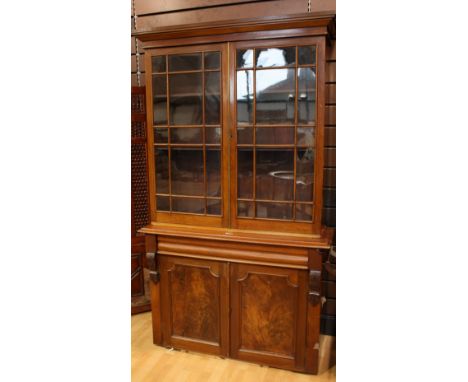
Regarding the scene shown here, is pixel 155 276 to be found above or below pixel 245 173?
below

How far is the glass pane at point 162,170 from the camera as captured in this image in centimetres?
228

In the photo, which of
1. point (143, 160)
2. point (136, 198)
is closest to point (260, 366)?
point (136, 198)

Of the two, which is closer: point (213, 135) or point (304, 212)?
point (304, 212)

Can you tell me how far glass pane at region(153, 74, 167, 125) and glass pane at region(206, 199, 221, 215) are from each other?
58 centimetres

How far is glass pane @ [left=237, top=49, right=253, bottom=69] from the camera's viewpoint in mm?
2012

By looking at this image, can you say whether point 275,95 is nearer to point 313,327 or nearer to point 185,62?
point 185,62

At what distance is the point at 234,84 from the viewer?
80.7 inches

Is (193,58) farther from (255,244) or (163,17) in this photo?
(255,244)

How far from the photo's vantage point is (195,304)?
7.34 feet

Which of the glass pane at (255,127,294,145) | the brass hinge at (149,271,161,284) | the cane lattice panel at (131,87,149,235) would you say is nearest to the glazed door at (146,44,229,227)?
the glass pane at (255,127,294,145)

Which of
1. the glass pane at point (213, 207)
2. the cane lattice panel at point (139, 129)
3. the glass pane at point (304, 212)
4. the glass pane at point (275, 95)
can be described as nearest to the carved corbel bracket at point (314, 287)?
the glass pane at point (304, 212)

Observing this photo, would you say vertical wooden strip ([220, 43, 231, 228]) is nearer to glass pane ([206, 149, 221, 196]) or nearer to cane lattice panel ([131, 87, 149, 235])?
Answer: glass pane ([206, 149, 221, 196])

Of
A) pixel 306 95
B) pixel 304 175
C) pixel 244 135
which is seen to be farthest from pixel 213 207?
pixel 306 95

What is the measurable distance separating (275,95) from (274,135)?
8.9 inches
